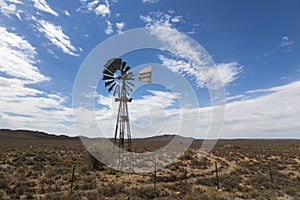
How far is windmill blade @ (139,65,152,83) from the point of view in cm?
1507

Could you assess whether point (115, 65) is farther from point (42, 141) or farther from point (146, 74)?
point (42, 141)

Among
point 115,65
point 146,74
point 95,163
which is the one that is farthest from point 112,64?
point 95,163

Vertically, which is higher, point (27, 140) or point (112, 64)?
point (112, 64)

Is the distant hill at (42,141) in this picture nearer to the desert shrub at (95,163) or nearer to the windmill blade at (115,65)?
the desert shrub at (95,163)

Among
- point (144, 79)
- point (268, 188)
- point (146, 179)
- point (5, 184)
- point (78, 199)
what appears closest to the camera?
point (78, 199)

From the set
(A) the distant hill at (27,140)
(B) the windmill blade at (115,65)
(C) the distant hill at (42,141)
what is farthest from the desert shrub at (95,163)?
(A) the distant hill at (27,140)

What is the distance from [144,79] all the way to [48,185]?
8968 mm

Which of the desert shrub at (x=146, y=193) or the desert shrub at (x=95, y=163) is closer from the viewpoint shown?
the desert shrub at (x=146, y=193)

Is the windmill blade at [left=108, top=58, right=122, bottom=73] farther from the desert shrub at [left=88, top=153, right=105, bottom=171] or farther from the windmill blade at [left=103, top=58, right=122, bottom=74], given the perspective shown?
the desert shrub at [left=88, top=153, right=105, bottom=171]

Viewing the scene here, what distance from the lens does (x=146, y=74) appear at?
1533 centimetres

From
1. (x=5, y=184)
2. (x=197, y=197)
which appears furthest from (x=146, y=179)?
(x=5, y=184)

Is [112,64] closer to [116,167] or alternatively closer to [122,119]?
[122,119]

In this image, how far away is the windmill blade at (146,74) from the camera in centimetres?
1507

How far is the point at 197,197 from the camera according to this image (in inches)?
366
